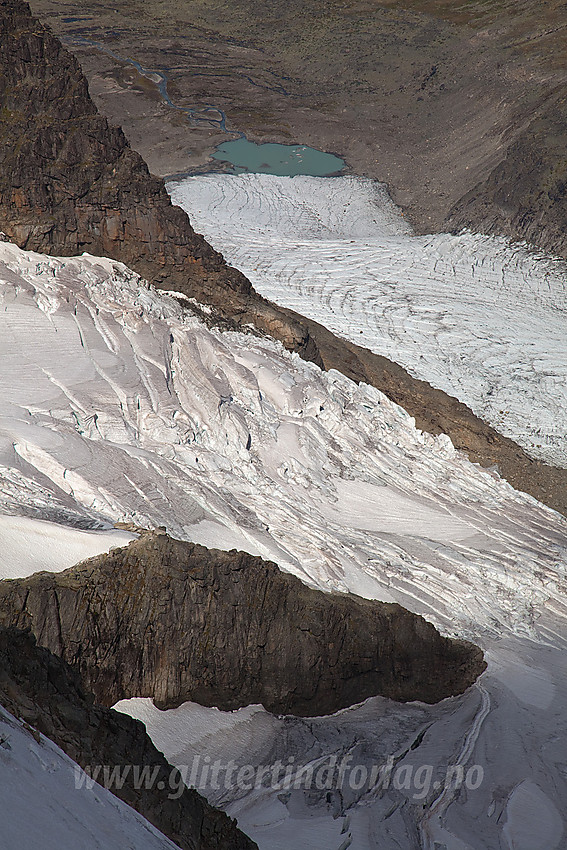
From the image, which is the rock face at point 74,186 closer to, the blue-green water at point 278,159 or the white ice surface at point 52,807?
the white ice surface at point 52,807

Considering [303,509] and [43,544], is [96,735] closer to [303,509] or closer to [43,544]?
[43,544]

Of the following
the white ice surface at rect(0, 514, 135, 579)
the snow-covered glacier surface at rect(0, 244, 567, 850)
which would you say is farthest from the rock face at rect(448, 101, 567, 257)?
the white ice surface at rect(0, 514, 135, 579)

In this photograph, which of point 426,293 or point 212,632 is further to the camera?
point 426,293

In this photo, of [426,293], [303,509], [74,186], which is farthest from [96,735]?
[426,293]

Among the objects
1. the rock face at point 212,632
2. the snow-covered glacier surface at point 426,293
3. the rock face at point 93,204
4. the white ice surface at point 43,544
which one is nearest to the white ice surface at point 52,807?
the rock face at point 212,632

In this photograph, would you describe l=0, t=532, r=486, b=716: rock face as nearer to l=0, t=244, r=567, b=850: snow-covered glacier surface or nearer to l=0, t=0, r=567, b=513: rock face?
l=0, t=244, r=567, b=850: snow-covered glacier surface

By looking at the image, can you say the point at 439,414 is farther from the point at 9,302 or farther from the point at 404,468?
the point at 9,302
